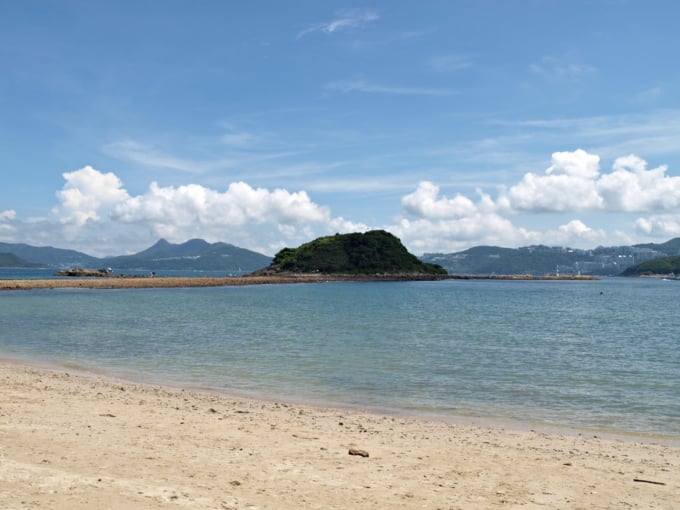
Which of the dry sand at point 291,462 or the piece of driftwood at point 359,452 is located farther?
the piece of driftwood at point 359,452

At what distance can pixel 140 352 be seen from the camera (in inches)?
1253

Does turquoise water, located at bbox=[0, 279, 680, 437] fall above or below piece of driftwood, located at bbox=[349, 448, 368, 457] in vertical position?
below

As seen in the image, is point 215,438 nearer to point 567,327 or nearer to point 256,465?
point 256,465

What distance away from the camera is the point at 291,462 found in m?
11.5

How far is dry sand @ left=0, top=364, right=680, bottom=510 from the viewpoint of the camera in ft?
30.2

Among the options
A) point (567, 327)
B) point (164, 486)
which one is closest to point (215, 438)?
point (164, 486)

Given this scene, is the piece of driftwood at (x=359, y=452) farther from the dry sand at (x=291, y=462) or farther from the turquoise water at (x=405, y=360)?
the turquoise water at (x=405, y=360)

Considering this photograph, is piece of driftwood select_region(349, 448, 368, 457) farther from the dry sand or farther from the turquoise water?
the turquoise water

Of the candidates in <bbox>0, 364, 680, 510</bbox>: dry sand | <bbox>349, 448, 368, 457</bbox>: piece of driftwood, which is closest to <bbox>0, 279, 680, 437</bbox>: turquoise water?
<bbox>0, 364, 680, 510</bbox>: dry sand

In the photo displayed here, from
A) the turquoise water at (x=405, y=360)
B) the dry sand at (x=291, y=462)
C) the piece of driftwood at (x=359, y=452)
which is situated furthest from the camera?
the turquoise water at (x=405, y=360)

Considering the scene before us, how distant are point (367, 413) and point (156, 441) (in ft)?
24.3

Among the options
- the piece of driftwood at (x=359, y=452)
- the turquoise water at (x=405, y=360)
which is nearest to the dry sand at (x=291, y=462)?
the piece of driftwood at (x=359, y=452)

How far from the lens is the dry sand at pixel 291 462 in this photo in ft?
30.2

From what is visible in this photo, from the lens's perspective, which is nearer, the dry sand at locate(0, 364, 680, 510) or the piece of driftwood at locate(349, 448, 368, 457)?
the dry sand at locate(0, 364, 680, 510)
